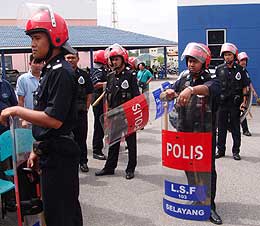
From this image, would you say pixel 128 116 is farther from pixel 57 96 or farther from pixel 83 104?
pixel 57 96

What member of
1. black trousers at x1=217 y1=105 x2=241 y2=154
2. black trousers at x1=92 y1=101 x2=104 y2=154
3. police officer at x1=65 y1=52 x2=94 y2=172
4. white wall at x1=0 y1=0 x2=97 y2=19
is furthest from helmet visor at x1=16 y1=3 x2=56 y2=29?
white wall at x1=0 y1=0 x2=97 y2=19

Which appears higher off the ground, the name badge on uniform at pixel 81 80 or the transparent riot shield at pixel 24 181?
the name badge on uniform at pixel 81 80

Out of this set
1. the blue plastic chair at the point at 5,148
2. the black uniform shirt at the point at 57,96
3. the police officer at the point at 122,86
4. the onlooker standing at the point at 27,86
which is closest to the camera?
the black uniform shirt at the point at 57,96

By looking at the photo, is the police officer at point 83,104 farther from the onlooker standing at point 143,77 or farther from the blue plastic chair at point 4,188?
the onlooker standing at point 143,77

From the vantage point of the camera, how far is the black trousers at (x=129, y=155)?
5.47 metres

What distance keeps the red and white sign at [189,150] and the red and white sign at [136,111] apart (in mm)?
1285

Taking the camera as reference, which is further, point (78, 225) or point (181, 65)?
point (181, 65)

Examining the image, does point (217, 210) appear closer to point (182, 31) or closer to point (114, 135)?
point (114, 135)

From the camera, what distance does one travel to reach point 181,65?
14508mm

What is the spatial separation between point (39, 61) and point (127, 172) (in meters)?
3.20

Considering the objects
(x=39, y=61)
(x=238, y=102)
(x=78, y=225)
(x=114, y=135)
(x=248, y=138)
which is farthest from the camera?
(x=248, y=138)

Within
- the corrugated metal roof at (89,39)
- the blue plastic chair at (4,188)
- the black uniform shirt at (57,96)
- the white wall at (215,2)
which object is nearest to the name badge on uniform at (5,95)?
the blue plastic chair at (4,188)

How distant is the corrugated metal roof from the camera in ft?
80.7

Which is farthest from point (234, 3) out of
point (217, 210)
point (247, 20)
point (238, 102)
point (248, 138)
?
point (217, 210)
